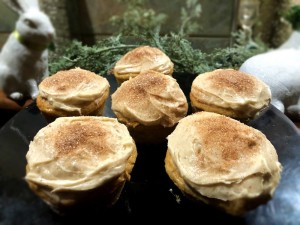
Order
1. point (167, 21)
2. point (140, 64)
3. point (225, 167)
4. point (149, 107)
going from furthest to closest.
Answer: point (167, 21)
point (140, 64)
point (149, 107)
point (225, 167)

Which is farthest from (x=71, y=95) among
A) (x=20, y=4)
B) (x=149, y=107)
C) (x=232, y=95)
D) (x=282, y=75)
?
(x=282, y=75)

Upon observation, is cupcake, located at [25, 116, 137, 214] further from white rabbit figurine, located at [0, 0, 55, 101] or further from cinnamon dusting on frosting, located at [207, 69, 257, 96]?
white rabbit figurine, located at [0, 0, 55, 101]

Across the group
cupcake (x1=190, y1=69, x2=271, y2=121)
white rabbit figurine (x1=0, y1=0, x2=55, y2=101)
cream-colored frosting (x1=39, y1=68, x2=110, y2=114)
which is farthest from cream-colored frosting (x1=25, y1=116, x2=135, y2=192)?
white rabbit figurine (x1=0, y1=0, x2=55, y2=101)

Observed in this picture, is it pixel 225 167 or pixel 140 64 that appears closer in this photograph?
pixel 225 167

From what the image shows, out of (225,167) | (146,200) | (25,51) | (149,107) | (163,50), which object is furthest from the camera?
(163,50)

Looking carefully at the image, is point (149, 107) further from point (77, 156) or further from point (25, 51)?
point (25, 51)

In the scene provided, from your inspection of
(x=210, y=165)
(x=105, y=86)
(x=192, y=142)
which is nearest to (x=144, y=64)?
(x=105, y=86)

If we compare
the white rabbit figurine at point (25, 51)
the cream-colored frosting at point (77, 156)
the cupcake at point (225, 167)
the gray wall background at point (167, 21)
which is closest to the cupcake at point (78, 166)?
the cream-colored frosting at point (77, 156)
